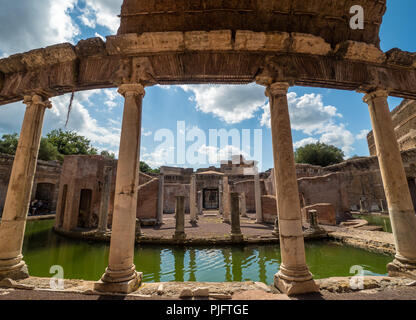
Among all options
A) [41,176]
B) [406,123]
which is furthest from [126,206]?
[406,123]

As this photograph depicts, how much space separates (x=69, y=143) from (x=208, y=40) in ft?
140

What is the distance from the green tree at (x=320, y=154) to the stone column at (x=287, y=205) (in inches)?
1526

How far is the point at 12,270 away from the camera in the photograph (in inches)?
135

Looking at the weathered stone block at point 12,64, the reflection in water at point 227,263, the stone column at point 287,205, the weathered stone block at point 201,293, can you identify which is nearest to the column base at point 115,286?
the weathered stone block at point 201,293

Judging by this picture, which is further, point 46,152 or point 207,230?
point 46,152

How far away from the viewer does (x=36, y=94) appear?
4195mm

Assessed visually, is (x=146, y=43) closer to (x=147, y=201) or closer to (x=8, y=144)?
(x=147, y=201)

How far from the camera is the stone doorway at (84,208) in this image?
13.9 metres

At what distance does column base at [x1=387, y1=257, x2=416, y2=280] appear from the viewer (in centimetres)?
332

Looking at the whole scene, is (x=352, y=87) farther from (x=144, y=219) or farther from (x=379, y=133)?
(x=144, y=219)

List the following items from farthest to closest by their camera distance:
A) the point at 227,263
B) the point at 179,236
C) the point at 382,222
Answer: the point at 382,222 → the point at 179,236 → the point at 227,263

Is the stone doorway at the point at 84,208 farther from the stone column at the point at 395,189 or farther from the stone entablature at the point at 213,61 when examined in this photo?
the stone column at the point at 395,189

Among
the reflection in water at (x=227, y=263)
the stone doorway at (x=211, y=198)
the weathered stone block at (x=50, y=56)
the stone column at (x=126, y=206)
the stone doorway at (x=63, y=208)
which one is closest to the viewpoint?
the stone column at (x=126, y=206)

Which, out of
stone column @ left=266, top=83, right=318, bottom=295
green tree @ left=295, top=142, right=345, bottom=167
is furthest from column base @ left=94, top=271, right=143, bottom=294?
green tree @ left=295, top=142, right=345, bottom=167
